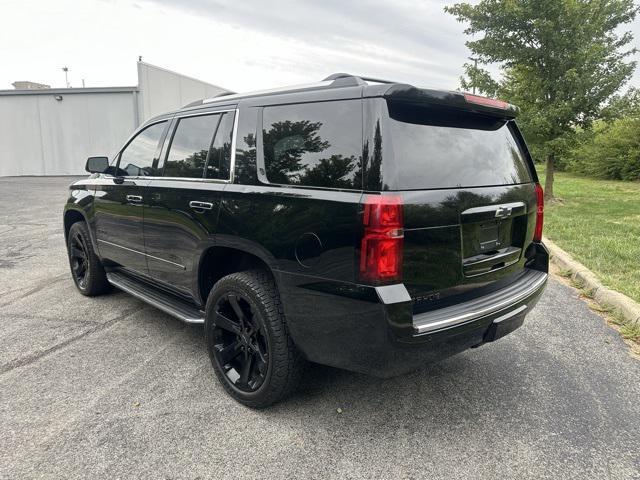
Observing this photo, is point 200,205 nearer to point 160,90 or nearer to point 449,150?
point 449,150

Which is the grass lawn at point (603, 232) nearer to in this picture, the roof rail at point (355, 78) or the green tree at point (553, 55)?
the green tree at point (553, 55)

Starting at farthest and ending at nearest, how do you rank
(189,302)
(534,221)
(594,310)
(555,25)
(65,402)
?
(555,25)
(594,310)
(189,302)
(534,221)
(65,402)

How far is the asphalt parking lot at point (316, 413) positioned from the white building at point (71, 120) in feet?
56.6

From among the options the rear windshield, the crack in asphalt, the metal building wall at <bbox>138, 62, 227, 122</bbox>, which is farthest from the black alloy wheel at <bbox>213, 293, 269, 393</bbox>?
the metal building wall at <bbox>138, 62, 227, 122</bbox>

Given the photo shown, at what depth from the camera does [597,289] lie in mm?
4965

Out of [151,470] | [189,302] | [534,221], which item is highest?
[534,221]

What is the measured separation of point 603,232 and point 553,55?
18.7 feet

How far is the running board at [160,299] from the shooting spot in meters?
3.35

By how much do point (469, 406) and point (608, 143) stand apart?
69.8 feet

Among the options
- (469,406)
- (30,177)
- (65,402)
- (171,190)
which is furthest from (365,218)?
(30,177)

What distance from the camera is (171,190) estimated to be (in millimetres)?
3383

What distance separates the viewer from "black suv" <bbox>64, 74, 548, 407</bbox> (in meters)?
2.26

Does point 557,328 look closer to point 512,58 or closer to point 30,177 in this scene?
point 512,58

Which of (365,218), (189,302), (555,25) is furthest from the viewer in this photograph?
(555,25)
